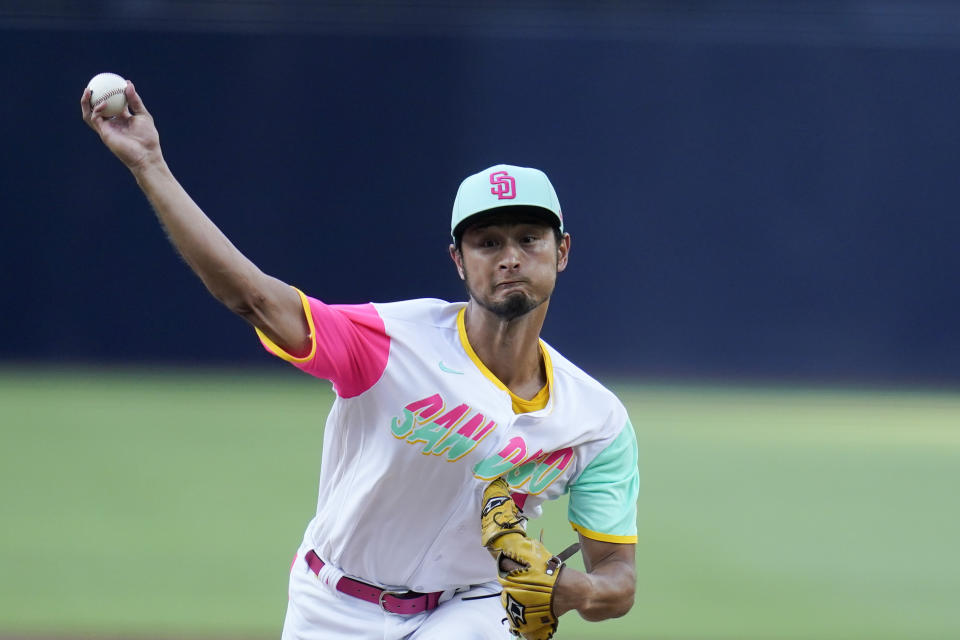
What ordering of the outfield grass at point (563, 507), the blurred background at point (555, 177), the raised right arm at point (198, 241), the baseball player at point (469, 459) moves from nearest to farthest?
the raised right arm at point (198, 241) < the baseball player at point (469, 459) < the outfield grass at point (563, 507) < the blurred background at point (555, 177)

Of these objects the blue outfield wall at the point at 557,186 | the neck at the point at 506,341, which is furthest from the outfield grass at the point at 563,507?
the neck at the point at 506,341

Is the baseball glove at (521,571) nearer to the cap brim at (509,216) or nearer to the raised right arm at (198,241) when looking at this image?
the raised right arm at (198,241)

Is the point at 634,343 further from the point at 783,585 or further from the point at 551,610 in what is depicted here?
the point at 551,610

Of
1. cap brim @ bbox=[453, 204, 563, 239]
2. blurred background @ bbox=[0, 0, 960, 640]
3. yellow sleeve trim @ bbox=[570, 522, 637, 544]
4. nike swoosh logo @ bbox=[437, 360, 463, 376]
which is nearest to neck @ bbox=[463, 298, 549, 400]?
→ nike swoosh logo @ bbox=[437, 360, 463, 376]

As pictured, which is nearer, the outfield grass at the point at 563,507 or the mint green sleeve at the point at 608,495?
the mint green sleeve at the point at 608,495

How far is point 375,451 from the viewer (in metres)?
2.95

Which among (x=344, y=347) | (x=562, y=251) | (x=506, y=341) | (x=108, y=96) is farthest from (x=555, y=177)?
(x=108, y=96)

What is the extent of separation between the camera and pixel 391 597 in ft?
9.86

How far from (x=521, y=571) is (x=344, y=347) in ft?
2.23

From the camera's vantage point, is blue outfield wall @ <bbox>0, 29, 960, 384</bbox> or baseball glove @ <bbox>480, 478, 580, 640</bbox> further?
blue outfield wall @ <bbox>0, 29, 960, 384</bbox>

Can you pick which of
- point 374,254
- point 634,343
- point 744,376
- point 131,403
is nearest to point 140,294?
point 131,403

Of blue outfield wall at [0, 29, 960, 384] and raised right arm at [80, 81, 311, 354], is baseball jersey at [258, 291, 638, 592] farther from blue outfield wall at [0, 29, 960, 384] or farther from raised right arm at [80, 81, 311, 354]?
blue outfield wall at [0, 29, 960, 384]

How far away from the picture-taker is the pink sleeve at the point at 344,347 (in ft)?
8.70

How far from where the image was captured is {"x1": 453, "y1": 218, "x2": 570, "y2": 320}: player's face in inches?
116
